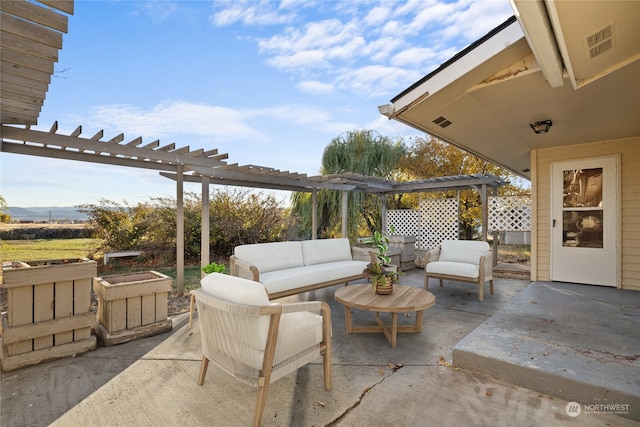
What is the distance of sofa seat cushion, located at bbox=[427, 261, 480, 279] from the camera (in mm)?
4500

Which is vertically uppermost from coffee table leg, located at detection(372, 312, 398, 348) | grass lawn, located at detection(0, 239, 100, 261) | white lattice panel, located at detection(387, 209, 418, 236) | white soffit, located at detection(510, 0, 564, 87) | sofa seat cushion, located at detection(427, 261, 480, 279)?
white soffit, located at detection(510, 0, 564, 87)

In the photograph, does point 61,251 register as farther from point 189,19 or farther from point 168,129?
point 189,19

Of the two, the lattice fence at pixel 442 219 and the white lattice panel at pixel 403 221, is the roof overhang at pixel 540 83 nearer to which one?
the lattice fence at pixel 442 219

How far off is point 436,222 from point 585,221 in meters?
3.83

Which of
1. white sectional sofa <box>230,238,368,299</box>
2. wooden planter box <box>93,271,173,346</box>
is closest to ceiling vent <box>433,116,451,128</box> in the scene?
white sectional sofa <box>230,238,368,299</box>

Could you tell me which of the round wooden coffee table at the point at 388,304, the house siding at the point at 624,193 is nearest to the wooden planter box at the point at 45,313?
the round wooden coffee table at the point at 388,304

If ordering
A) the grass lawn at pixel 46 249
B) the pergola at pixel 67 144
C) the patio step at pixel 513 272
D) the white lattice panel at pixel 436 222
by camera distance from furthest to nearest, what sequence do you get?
the white lattice panel at pixel 436 222
the grass lawn at pixel 46 249
the patio step at pixel 513 272
the pergola at pixel 67 144

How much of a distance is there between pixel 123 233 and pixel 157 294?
5.42 m

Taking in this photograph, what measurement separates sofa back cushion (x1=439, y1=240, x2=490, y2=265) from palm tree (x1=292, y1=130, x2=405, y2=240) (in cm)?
419

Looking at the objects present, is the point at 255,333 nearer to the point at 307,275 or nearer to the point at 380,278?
the point at 380,278

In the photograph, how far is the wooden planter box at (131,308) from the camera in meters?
2.92

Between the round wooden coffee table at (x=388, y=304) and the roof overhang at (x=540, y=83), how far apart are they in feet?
6.45

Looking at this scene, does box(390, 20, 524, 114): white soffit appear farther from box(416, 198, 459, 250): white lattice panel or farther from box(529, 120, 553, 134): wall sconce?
box(416, 198, 459, 250): white lattice panel

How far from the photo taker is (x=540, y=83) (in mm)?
2926
